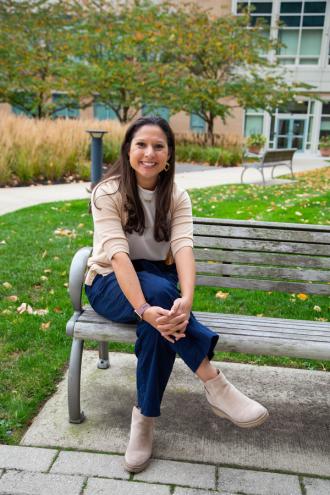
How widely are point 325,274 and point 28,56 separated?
1972cm

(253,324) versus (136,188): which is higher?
→ (136,188)

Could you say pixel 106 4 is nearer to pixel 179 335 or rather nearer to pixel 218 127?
pixel 218 127

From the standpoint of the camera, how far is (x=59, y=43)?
21.5m

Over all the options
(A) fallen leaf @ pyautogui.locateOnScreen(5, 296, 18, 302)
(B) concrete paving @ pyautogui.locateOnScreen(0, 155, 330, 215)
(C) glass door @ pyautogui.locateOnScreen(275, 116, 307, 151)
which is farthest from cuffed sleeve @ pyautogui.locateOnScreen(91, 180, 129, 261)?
(C) glass door @ pyautogui.locateOnScreen(275, 116, 307, 151)

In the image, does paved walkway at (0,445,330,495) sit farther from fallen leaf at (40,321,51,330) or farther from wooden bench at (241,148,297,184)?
wooden bench at (241,148,297,184)

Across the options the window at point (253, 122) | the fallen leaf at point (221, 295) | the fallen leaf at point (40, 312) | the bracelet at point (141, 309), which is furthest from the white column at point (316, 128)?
the bracelet at point (141, 309)

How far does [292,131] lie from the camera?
30906 mm

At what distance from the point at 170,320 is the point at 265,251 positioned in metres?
1.15

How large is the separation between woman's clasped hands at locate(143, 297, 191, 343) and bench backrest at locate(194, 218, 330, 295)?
3.03ft

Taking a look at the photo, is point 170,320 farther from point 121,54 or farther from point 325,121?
point 325,121

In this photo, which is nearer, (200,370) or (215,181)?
(200,370)

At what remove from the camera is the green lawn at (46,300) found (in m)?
2.88

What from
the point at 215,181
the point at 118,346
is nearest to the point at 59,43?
the point at 215,181

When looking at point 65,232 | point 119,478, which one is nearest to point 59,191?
point 65,232
